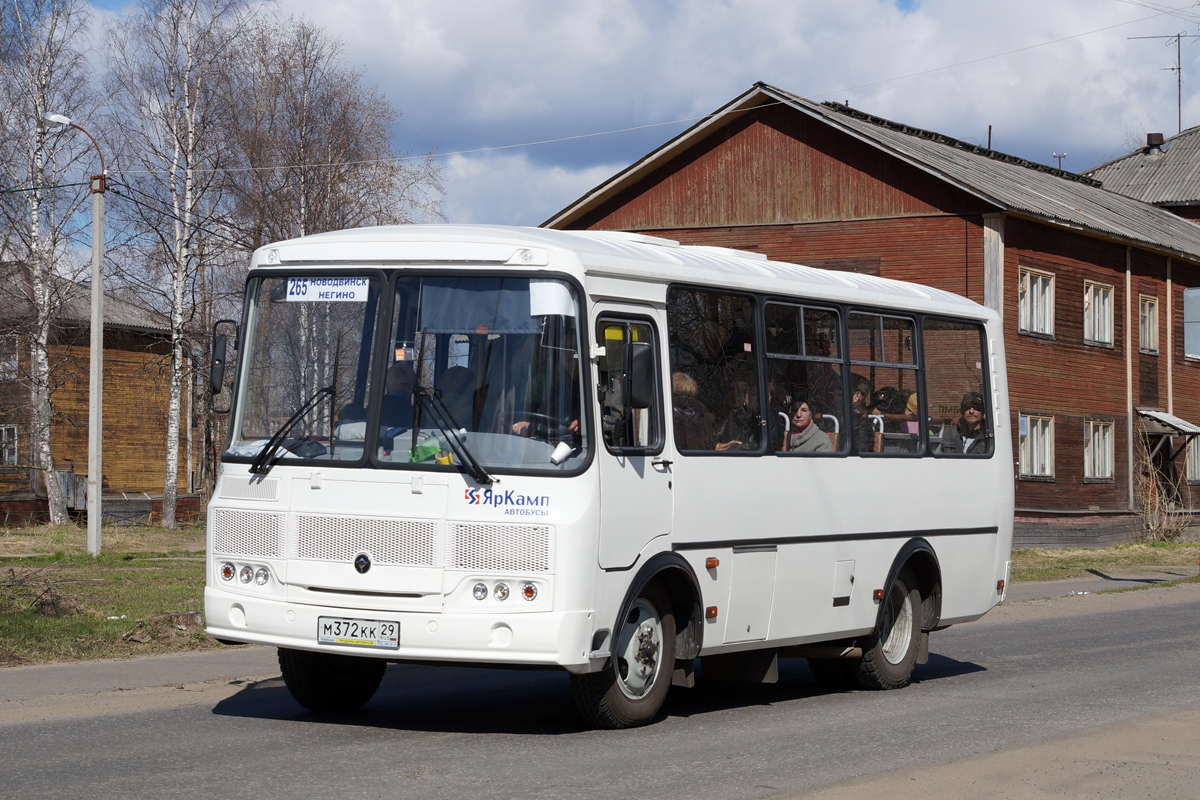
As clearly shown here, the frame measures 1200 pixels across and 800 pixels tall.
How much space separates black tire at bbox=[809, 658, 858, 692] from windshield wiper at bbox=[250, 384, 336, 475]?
4668 mm

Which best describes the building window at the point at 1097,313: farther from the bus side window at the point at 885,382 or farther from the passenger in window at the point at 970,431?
the bus side window at the point at 885,382

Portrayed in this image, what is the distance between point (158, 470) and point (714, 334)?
138 ft

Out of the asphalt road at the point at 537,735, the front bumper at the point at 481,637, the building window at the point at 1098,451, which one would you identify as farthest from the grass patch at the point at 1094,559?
the front bumper at the point at 481,637

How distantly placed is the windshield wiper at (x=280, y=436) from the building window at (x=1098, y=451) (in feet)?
101

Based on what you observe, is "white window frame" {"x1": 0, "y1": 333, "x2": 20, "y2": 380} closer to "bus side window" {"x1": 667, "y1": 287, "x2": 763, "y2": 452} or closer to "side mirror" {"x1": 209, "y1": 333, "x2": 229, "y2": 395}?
"side mirror" {"x1": 209, "y1": 333, "x2": 229, "y2": 395}

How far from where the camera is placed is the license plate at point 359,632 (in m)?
8.26

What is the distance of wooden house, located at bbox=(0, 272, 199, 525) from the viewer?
1443 inches

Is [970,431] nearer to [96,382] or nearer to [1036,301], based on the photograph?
[96,382]

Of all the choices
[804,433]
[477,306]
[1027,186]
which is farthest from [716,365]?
[1027,186]

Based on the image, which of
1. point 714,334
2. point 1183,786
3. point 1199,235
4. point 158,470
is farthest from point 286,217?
point 1183,786

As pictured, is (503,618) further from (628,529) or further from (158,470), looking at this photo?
(158,470)

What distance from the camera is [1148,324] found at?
39.5 meters

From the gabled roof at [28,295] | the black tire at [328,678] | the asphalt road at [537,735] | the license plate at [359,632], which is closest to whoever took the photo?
the asphalt road at [537,735]

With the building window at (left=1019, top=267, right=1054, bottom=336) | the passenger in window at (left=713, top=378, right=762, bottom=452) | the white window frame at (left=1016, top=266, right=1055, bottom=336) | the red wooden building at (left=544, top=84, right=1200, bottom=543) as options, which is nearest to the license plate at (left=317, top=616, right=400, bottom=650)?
the passenger in window at (left=713, top=378, right=762, bottom=452)
